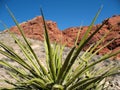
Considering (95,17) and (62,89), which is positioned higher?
(95,17)

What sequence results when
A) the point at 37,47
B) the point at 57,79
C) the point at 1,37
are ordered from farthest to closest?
the point at 1,37
the point at 37,47
the point at 57,79

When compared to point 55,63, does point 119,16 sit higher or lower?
higher

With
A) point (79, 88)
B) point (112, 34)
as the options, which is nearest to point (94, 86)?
point (79, 88)

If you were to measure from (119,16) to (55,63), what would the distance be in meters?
21.9

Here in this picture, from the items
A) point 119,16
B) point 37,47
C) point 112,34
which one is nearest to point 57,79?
point 37,47

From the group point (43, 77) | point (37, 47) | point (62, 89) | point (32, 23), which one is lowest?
point (62, 89)

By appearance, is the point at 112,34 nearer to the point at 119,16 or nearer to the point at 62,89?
the point at 119,16

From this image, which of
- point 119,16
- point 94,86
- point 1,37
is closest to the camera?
point 94,86

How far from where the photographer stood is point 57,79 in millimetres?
3486

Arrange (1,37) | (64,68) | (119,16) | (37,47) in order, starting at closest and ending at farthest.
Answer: (64,68) < (37,47) < (1,37) < (119,16)

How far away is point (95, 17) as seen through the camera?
338 cm

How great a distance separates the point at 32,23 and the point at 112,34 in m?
8.26

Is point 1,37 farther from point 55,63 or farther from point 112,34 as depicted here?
point 55,63

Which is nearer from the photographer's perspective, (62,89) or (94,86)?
(62,89)
